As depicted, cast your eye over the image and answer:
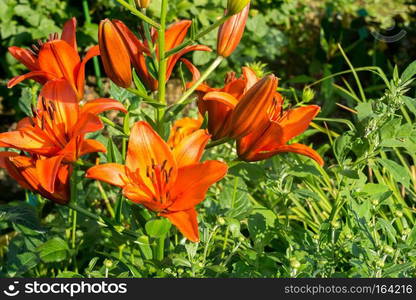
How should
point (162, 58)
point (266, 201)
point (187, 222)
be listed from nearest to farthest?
point (187, 222), point (162, 58), point (266, 201)

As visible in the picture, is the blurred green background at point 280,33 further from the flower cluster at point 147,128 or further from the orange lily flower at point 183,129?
the flower cluster at point 147,128

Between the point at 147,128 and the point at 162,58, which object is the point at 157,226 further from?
the point at 162,58

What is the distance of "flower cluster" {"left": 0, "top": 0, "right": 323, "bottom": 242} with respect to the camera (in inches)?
45.9

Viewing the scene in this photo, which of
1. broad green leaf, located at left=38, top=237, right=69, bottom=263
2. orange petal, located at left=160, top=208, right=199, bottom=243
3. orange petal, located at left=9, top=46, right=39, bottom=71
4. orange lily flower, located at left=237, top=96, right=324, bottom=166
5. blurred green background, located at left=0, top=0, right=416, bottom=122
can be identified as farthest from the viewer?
blurred green background, located at left=0, top=0, right=416, bottom=122

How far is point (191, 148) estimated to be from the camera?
123 centimetres

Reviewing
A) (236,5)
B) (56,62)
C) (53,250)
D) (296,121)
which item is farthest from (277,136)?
(53,250)

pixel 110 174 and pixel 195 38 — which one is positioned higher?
pixel 195 38

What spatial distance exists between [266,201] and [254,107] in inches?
Answer: 34.9

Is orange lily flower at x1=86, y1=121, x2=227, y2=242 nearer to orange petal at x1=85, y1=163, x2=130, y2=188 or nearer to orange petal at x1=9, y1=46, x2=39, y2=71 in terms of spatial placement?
orange petal at x1=85, y1=163, x2=130, y2=188

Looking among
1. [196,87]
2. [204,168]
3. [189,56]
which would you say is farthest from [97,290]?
[189,56]

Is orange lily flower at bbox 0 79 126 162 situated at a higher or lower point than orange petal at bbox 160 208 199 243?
higher

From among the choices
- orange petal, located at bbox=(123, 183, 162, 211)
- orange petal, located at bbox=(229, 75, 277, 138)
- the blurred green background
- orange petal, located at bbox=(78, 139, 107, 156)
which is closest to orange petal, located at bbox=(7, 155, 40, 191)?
orange petal, located at bbox=(78, 139, 107, 156)

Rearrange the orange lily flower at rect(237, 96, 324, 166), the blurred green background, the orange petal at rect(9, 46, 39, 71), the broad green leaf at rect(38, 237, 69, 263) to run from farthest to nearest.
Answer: the blurred green background < the broad green leaf at rect(38, 237, 69, 263) < the orange petal at rect(9, 46, 39, 71) < the orange lily flower at rect(237, 96, 324, 166)

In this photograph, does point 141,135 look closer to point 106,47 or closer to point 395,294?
point 106,47
